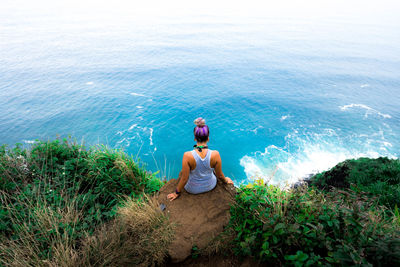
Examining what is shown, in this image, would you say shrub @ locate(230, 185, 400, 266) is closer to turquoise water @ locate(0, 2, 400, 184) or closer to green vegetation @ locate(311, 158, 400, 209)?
green vegetation @ locate(311, 158, 400, 209)

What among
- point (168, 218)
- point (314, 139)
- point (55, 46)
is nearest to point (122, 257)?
point (168, 218)

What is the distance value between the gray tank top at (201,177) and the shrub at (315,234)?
135 cm

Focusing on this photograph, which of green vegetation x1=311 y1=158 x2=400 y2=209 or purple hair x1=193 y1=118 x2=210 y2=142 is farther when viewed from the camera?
green vegetation x1=311 y1=158 x2=400 y2=209

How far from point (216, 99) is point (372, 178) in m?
35.1

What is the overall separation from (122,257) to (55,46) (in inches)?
3759

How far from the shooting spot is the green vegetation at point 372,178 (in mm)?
8856

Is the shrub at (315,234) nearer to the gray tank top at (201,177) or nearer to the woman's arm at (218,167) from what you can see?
the woman's arm at (218,167)

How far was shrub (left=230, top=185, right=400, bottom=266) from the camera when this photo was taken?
2580 mm

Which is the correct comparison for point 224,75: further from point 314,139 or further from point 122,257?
point 122,257

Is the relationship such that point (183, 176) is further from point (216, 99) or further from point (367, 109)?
point (367, 109)

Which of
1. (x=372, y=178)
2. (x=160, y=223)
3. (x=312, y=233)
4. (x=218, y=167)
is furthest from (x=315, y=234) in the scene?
(x=372, y=178)

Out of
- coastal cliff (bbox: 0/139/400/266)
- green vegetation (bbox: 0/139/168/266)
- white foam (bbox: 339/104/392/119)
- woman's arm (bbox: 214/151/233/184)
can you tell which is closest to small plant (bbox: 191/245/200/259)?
coastal cliff (bbox: 0/139/400/266)

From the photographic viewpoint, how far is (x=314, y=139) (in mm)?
35000

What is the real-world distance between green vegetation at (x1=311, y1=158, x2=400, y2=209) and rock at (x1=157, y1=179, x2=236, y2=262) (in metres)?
6.20
